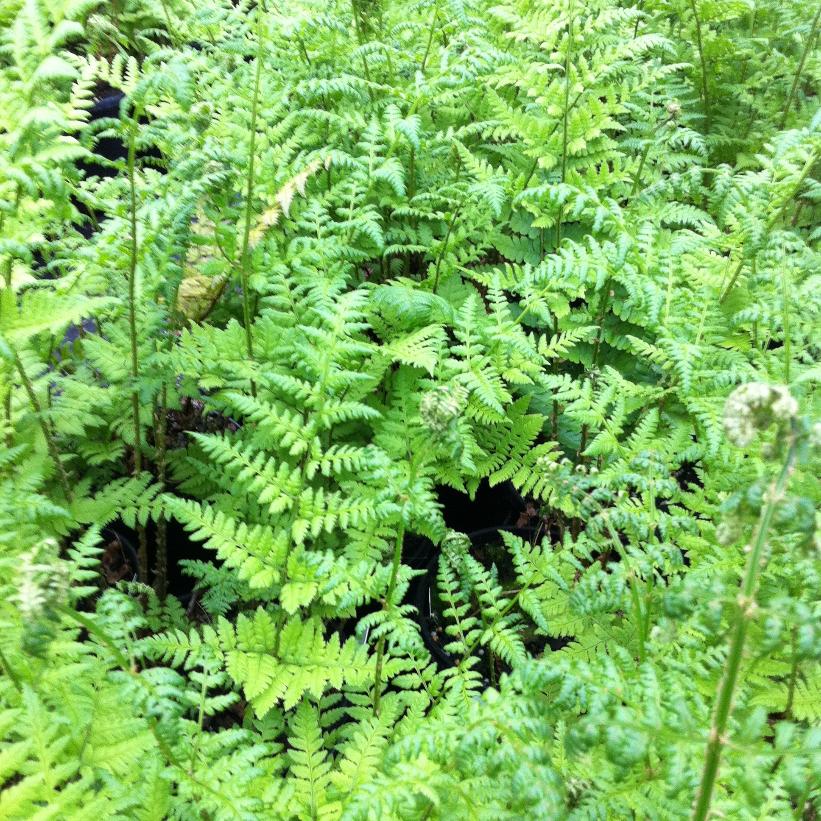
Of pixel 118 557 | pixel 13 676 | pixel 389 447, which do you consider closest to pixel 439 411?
pixel 389 447

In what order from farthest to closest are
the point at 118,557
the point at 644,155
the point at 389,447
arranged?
the point at 644,155, the point at 118,557, the point at 389,447

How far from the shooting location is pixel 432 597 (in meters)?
2.58

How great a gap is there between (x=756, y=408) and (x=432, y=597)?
175cm

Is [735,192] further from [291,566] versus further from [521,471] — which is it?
[291,566]

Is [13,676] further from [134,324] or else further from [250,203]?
[250,203]

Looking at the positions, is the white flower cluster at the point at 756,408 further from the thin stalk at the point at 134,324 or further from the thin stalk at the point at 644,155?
the thin stalk at the point at 644,155

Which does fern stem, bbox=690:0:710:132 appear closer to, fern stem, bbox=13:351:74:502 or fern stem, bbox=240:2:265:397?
fern stem, bbox=240:2:265:397

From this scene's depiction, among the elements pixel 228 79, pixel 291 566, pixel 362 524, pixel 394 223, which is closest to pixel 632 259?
pixel 394 223

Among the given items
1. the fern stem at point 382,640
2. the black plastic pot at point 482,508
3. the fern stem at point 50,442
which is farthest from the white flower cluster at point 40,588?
the black plastic pot at point 482,508

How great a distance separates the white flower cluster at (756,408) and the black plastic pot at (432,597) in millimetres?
1440

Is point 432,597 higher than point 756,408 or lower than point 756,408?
lower

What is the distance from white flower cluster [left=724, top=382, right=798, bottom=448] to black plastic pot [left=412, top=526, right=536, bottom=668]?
1.44 metres

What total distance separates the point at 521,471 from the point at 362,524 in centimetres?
63

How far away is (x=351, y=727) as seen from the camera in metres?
2.02
